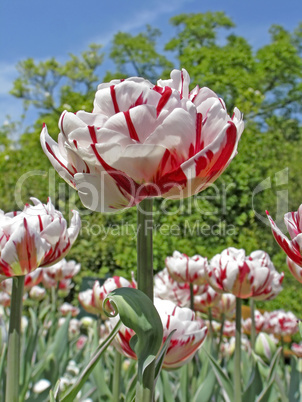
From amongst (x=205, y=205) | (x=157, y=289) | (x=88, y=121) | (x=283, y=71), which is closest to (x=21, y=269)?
(x=88, y=121)

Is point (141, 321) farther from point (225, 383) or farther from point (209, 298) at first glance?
point (209, 298)

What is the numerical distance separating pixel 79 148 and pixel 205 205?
3.65 meters

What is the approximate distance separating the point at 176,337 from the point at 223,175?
3352 mm

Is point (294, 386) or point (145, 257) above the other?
point (145, 257)

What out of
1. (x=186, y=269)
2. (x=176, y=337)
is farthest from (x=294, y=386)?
(x=176, y=337)

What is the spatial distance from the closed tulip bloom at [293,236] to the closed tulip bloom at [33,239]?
11.5 inches

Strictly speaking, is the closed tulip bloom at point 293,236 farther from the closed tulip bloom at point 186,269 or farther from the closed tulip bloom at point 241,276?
the closed tulip bloom at point 186,269

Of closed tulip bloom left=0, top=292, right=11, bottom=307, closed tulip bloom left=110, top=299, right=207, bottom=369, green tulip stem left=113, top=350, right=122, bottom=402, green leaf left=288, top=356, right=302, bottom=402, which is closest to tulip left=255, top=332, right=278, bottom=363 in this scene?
green leaf left=288, top=356, right=302, bottom=402

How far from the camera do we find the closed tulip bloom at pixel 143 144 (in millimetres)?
355

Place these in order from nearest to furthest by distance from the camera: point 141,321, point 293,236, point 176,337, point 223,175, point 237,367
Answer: point 141,321 < point 293,236 < point 176,337 < point 237,367 < point 223,175

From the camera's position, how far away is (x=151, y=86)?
400 mm

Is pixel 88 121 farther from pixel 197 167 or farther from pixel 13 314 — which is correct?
pixel 13 314

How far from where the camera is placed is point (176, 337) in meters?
0.66

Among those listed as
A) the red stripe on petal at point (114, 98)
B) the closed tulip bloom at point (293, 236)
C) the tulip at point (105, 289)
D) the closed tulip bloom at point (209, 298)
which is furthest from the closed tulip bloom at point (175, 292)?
the red stripe on petal at point (114, 98)
